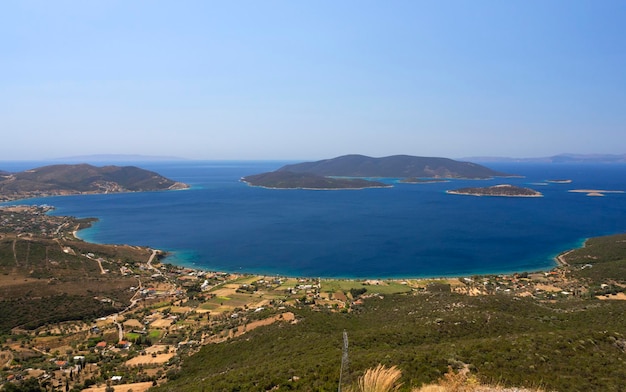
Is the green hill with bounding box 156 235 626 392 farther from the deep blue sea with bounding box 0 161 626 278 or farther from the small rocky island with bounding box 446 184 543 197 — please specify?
the small rocky island with bounding box 446 184 543 197

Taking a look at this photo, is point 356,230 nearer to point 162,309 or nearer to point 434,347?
point 162,309

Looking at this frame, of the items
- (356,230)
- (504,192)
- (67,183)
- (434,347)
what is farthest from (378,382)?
(67,183)

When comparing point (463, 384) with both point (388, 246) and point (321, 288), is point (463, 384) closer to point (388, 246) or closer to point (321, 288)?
point (321, 288)

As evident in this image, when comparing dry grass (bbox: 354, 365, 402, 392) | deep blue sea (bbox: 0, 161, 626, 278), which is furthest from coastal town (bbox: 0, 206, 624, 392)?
dry grass (bbox: 354, 365, 402, 392)

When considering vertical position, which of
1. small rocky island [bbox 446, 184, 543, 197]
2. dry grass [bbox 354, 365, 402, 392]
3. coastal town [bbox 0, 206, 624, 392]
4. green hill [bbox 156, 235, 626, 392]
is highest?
dry grass [bbox 354, 365, 402, 392]

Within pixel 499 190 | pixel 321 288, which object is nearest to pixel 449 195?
pixel 499 190

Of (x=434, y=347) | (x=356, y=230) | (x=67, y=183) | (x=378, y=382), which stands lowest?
(x=356, y=230)
